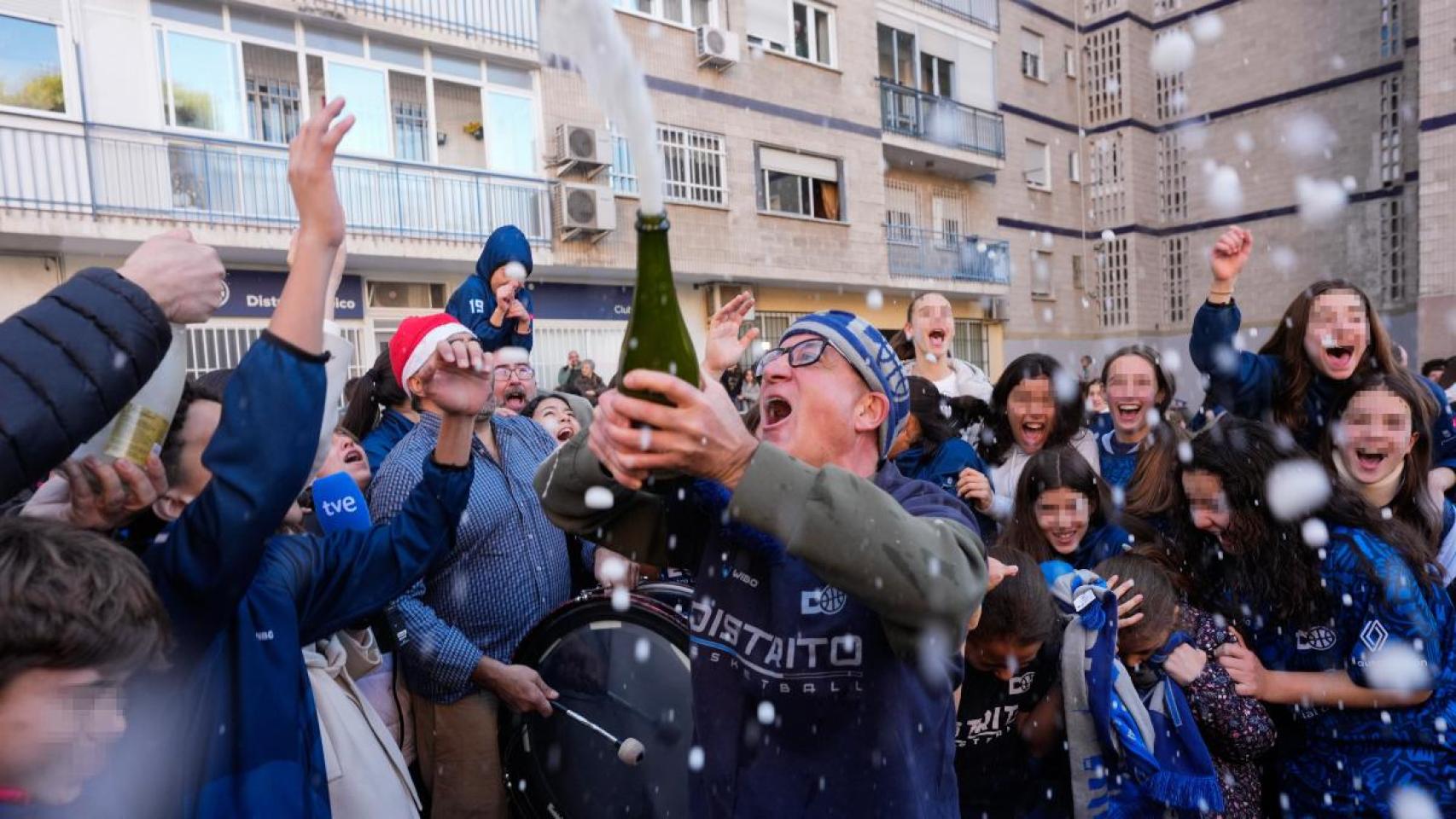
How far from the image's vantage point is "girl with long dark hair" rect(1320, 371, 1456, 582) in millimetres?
3193

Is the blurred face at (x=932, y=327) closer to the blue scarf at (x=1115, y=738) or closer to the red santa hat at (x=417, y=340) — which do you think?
the blue scarf at (x=1115, y=738)

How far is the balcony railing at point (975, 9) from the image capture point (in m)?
23.0

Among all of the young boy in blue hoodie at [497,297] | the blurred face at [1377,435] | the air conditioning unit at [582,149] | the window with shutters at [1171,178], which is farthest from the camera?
the window with shutters at [1171,178]

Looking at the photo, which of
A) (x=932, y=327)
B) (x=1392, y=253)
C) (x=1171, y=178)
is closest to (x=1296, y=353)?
(x=932, y=327)

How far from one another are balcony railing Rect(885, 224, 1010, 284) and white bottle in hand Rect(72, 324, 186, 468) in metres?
20.0

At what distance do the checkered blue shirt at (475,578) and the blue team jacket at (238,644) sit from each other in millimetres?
1034

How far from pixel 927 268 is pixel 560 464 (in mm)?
21031

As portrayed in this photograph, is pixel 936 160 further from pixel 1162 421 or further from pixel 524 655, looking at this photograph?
pixel 524 655

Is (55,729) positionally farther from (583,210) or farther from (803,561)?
(583,210)

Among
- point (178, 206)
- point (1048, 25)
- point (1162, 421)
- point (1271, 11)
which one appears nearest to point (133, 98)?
point (178, 206)

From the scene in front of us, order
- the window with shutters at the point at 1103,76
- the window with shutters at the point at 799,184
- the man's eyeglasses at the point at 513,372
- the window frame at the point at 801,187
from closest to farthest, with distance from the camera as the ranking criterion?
the man's eyeglasses at the point at 513,372
the window frame at the point at 801,187
the window with shutters at the point at 799,184
the window with shutters at the point at 1103,76

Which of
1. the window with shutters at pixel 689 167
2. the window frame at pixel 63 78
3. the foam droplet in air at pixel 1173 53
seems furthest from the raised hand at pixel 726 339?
the foam droplet in air at pixel 1173 53

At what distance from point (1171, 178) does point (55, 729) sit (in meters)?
30.9

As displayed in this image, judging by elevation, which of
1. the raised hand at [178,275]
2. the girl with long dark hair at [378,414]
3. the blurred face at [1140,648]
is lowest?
the blurred face at [1140,648]
